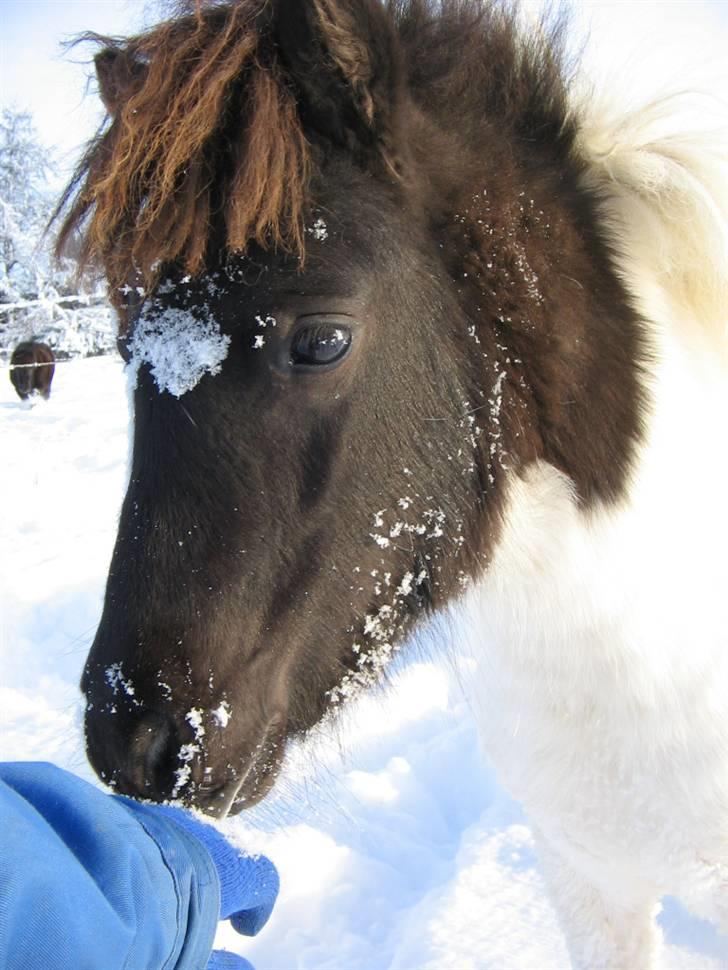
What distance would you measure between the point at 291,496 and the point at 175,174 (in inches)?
22.5

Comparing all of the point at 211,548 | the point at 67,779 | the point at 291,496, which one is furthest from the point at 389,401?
the point at 67,779

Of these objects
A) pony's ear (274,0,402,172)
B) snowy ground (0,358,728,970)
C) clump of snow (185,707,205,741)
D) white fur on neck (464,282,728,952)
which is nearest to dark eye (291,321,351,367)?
pony's ear (274,0,402,172)

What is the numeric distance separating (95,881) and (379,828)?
2123mm

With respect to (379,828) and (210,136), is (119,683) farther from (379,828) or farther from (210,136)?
(379,828)

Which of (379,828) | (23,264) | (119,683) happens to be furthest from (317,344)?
(23,264)

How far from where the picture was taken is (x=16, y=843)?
2.85 ft

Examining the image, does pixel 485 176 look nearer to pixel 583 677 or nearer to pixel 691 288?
pixel 691 288

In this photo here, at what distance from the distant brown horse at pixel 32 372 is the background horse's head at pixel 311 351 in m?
12.5

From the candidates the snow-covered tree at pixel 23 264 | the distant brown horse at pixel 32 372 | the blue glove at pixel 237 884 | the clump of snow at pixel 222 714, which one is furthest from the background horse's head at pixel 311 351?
the snow-covered tree at pixel 23 264

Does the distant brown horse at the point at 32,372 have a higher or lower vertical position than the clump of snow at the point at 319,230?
lower

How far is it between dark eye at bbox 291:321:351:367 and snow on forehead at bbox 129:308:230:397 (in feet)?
0.37

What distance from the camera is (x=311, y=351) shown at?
1.16m

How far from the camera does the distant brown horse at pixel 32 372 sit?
511 inches

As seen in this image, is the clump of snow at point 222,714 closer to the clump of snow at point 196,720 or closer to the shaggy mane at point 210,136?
the clump of snow at point 196,720
